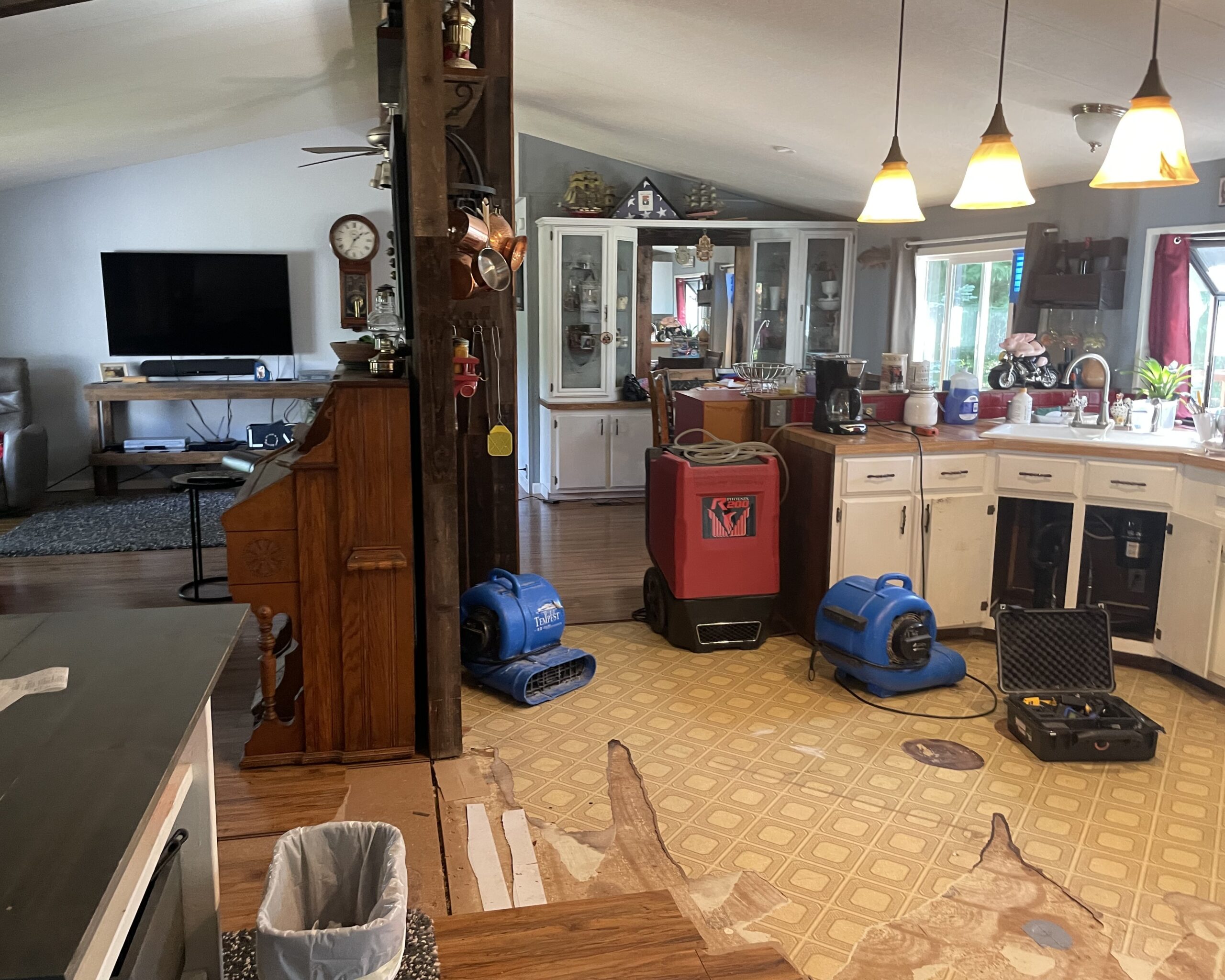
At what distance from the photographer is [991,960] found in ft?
6.89

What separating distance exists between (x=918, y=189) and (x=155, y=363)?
5.47m

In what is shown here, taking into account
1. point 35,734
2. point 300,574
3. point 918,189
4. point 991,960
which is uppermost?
point 918,189

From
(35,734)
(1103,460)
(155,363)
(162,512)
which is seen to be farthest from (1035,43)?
(155,363)

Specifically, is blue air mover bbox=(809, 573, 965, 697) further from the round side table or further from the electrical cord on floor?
the round side table

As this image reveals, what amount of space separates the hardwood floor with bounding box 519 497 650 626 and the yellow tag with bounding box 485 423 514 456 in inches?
44.6

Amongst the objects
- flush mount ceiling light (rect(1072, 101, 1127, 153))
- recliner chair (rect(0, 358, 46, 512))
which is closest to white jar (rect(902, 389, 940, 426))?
flush mount ceiling light (rect(1072, 101, 1127, 153))

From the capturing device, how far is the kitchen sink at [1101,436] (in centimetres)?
367

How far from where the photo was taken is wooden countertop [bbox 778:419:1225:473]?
3.59m

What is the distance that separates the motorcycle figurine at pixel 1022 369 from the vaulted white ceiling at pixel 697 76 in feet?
3.16

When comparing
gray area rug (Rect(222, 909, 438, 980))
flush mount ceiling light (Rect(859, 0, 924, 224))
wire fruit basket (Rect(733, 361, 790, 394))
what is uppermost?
flush mount ceiling light (Rect(859, 0, 924, 224))

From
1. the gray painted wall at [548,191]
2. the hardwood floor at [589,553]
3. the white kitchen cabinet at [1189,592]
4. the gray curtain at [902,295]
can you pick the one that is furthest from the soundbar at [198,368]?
the white kitchen cabinet at [1189,592]

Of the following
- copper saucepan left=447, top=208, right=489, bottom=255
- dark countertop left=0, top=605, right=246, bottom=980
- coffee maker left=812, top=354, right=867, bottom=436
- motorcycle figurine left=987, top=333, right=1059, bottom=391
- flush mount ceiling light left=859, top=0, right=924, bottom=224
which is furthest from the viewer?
motorcycle figurine left=987, top=333, right=1059, bottom=391

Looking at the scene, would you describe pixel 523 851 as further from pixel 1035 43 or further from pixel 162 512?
pixel 162 512

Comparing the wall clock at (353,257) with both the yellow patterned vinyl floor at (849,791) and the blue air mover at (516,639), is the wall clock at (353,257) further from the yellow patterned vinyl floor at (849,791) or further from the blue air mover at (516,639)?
the yellow patterned vinyl floor at (849,791)
